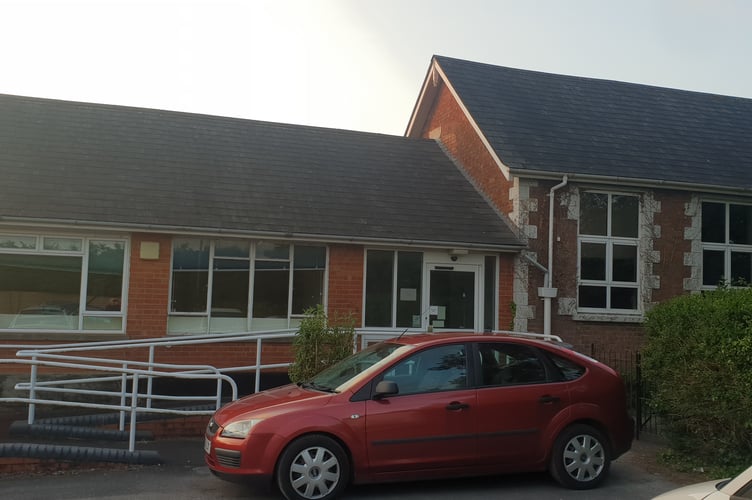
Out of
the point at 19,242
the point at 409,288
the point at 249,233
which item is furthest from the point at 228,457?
the point at 409,288

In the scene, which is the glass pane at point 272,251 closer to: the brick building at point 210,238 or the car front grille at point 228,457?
the brick building at point 210,238

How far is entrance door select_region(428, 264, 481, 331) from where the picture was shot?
13391 millimetres

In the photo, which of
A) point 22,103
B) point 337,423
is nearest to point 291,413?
point 337,423

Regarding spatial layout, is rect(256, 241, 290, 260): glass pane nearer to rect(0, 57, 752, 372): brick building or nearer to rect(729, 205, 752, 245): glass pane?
rect(0, 57, 752, 372): brick building

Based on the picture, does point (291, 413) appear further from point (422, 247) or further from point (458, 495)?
point (422, 247)

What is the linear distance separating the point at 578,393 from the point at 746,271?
Answer: 881cm

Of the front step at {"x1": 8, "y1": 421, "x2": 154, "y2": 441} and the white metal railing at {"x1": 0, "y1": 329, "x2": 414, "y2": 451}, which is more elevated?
the white metal railing at {"x1": 0, "y1": 329, "x2": 414, "y2": 451}

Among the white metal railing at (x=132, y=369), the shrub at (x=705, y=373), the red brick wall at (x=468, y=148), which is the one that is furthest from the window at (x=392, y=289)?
the shrub at (x=705, y=373)

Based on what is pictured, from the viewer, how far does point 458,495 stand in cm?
715

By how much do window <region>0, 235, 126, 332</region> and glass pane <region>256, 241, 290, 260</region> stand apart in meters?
2.14

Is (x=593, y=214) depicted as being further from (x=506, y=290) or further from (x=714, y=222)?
(x=714, y=222)

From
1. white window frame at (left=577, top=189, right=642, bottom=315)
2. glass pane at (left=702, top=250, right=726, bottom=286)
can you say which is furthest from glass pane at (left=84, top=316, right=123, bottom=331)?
glass pane at (left=702, top=250, right=726, bottom=286)

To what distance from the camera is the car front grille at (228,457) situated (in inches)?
259

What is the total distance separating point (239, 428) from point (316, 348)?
2.80 m
